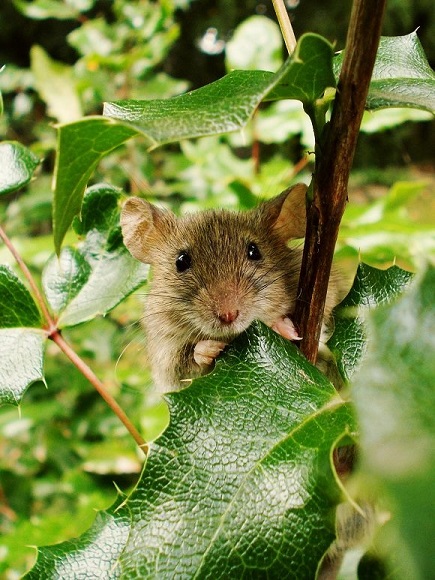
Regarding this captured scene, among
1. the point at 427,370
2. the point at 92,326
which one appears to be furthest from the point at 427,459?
the point at 92,326

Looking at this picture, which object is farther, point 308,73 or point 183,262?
point 183,262

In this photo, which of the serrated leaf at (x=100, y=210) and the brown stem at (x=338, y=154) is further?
the serrated leaf at (x=100, y=210)

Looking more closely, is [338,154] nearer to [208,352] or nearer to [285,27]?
[285,27]

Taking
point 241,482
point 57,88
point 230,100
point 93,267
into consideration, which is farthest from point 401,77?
point 57,88

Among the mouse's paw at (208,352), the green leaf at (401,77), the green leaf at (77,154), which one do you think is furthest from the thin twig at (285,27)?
the mouse's paw at (208,352)

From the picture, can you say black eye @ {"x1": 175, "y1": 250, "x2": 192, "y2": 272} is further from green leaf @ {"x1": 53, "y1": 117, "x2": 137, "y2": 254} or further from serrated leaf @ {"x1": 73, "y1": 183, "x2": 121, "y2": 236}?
green leaf @ {"x1": 53, "y1": 117, "x2": 137, "y2": 254}

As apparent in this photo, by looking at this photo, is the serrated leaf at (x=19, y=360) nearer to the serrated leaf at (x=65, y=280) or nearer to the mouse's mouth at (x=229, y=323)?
the serrated leaf at (x=65, y=280)
